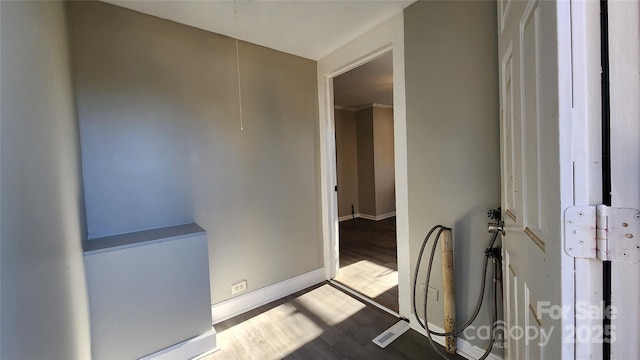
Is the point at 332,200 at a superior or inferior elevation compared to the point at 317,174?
inferior

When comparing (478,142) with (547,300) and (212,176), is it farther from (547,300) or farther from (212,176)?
(212,176)

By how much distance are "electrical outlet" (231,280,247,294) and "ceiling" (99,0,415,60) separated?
7.08 feet

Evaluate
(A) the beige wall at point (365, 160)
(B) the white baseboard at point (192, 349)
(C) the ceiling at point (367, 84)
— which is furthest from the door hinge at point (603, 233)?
(A) the beige wall at point (365, 160)

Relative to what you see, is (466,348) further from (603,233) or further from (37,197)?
(37,197)

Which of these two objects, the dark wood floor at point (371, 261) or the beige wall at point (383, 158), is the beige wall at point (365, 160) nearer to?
the beige wall at point (383, 158)

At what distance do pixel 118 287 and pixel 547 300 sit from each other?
78.4 inches

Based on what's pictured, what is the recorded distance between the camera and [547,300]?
24.6 inches

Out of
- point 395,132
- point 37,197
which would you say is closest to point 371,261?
point 395,132

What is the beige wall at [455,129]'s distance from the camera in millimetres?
1461

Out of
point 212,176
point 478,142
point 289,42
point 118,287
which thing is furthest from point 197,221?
point 478,142

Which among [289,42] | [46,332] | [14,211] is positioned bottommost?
[46,332]

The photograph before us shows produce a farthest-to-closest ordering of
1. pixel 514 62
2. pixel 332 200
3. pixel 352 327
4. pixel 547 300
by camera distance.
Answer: pixel 332 200
pixel 352 327
pixel 514 62
pixel 547 300

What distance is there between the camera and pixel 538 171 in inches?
26.8

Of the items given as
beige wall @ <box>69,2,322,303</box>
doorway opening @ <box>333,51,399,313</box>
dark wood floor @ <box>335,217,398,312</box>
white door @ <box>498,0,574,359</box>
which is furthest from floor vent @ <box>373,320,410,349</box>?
doorway opening @ <box>333,51,399,313</box>
